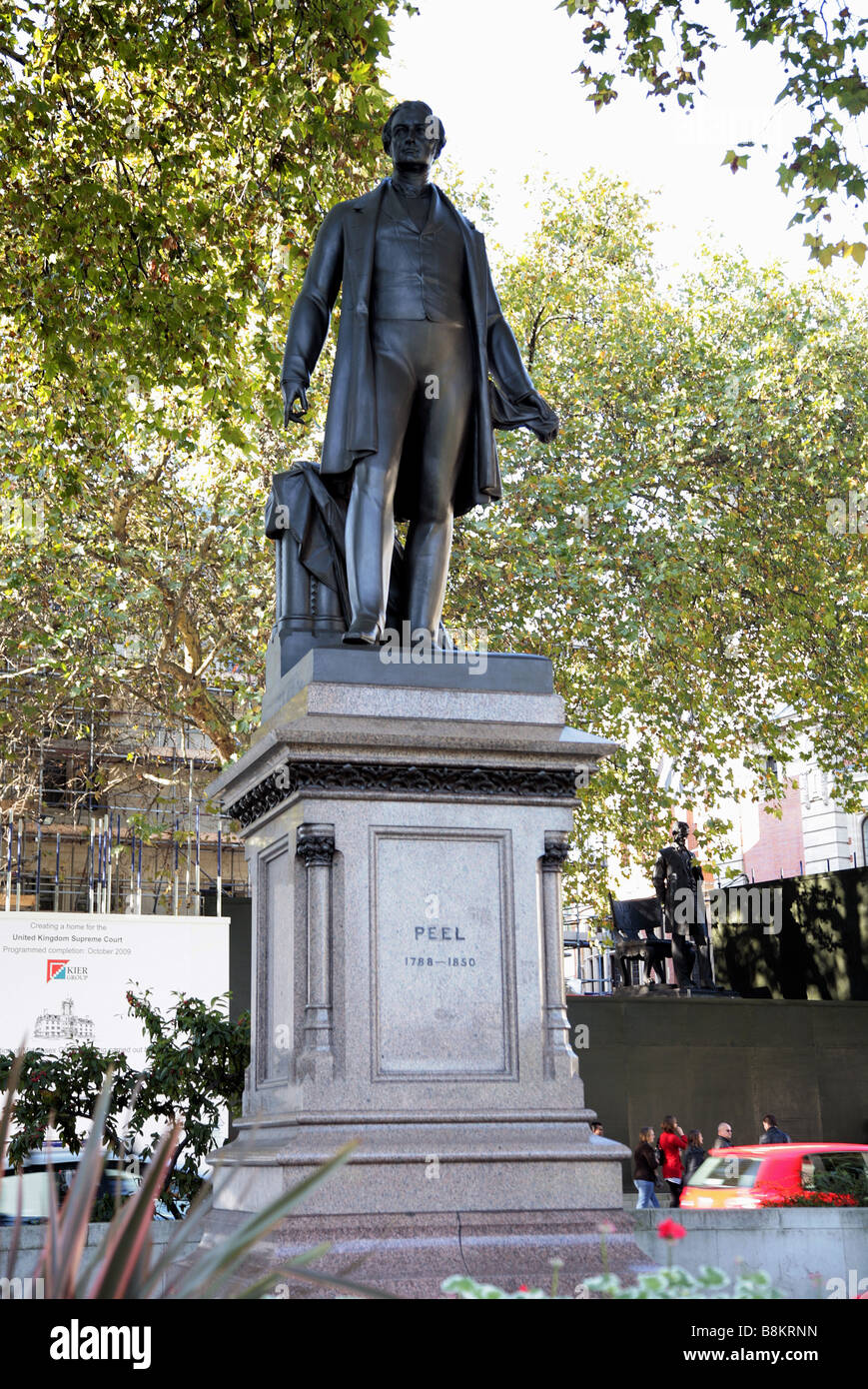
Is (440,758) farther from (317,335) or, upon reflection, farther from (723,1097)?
(723,1097)

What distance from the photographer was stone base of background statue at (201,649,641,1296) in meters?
5.64

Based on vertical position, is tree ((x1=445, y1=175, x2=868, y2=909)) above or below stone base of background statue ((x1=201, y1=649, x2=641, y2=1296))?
above

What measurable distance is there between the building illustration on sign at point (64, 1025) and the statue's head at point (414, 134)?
52.4 feet

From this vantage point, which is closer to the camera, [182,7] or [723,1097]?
[182,7]

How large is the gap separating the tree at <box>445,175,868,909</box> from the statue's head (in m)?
15.0

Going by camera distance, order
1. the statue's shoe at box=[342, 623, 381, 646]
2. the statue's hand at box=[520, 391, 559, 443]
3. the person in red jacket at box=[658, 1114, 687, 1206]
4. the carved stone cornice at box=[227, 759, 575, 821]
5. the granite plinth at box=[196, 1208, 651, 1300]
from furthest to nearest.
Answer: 1. the person in red jacket at box=[658, 1114, 687, 1206]
2. the statue's hand at box=[520, 391, 559, 443]
3. the statue's shoe at box=[342, 623, 381, 646]
4. the carved stone cornice at box=[227, 759, 575, 821]
5. the granite plinth at box=[196, 1208, 651, 1300]

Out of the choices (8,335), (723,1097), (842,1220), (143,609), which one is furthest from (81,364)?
(723,1097)

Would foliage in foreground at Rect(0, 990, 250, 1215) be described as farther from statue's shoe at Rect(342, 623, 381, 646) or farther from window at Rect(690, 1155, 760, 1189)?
window at Rect(690, 1155, 760, 1189)

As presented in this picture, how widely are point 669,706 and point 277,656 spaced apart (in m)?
16.9

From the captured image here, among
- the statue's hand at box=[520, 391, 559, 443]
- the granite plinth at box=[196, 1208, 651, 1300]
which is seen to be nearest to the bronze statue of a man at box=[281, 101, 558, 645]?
the statue's hand at box=[520, 391, 559, 443]

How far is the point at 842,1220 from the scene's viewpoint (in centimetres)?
660

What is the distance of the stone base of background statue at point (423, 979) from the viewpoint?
18.5 ft

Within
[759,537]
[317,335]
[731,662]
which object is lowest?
[317,335]

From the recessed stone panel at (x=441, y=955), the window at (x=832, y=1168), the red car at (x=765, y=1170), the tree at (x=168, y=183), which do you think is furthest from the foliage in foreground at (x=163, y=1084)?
the tree at (x=168, y=183)
